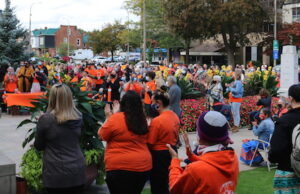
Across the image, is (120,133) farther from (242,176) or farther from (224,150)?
(242,176)

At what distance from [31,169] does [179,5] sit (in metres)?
42.0

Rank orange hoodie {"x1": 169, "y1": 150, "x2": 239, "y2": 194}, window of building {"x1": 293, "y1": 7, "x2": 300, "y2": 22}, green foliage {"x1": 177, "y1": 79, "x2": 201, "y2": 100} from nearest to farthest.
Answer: orange hoodie {"x1": 169, "y1": 150, "x2": 239, "y2": 194}, green foliage {"x1": 177, "y1": 79, "x2": 201, "y2": 100}, window of building {"x1": 293, "y1": 7, "x2": 300, "y2": 22}

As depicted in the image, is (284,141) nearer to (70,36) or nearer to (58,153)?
(58,153)

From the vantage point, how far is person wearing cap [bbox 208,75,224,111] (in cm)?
1292

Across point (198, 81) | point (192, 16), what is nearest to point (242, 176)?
point (198, 81)

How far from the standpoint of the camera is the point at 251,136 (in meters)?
13.1

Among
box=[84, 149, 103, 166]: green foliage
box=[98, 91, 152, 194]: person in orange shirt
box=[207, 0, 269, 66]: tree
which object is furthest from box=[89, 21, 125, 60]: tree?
box=[98, 91, 152, 194]: person in orange shirt

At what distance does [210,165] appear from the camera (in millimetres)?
3227

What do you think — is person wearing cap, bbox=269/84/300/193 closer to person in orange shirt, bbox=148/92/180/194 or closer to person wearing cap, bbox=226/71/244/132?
person in orange shirt, bbox=148/92/180/194

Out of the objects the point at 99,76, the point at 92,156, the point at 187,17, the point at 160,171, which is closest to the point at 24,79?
the point at 99,76

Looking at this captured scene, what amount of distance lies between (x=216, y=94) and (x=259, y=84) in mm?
6092

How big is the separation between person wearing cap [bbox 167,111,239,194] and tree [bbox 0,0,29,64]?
69.7ft

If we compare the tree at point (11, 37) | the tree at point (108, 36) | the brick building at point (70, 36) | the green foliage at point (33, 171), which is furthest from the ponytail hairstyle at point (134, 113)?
the brick building at point (70, 36)

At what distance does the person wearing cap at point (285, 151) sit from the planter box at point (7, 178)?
342 centimetres
